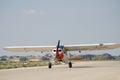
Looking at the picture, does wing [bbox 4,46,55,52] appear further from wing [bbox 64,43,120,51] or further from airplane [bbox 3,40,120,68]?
wing [bbox 64,43,120,51]

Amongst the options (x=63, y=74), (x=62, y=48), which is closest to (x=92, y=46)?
(x=62, y=48)

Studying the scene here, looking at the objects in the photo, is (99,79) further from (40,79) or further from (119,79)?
(40,79)

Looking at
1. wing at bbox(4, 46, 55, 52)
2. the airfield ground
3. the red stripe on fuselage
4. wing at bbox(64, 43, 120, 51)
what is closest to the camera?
the airfield ground

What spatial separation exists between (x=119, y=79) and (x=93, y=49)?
18920mm

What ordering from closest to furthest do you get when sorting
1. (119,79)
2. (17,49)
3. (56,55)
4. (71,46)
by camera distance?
1. (119,79)
2. (56,55)
3. (71,46)
4. (17,49)

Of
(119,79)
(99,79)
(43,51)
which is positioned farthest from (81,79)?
(43,51)

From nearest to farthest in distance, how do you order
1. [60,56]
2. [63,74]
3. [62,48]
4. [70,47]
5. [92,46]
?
[63,74] → [60,56] → [62,48] → [92,46] → [70,47]

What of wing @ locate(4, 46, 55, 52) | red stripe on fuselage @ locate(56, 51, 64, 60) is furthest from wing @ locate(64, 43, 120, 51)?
wing @ locate(4, 46, 55, 52)

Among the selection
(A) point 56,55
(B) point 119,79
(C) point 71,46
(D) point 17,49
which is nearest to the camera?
(B) point 119,79

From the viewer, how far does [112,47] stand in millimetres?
32531

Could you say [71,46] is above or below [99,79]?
above

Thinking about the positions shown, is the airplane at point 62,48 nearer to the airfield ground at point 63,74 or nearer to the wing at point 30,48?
the wing at point 30,48

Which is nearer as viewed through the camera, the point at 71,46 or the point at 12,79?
the point at 12,79

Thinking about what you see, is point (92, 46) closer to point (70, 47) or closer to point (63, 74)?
point (70, 47)
